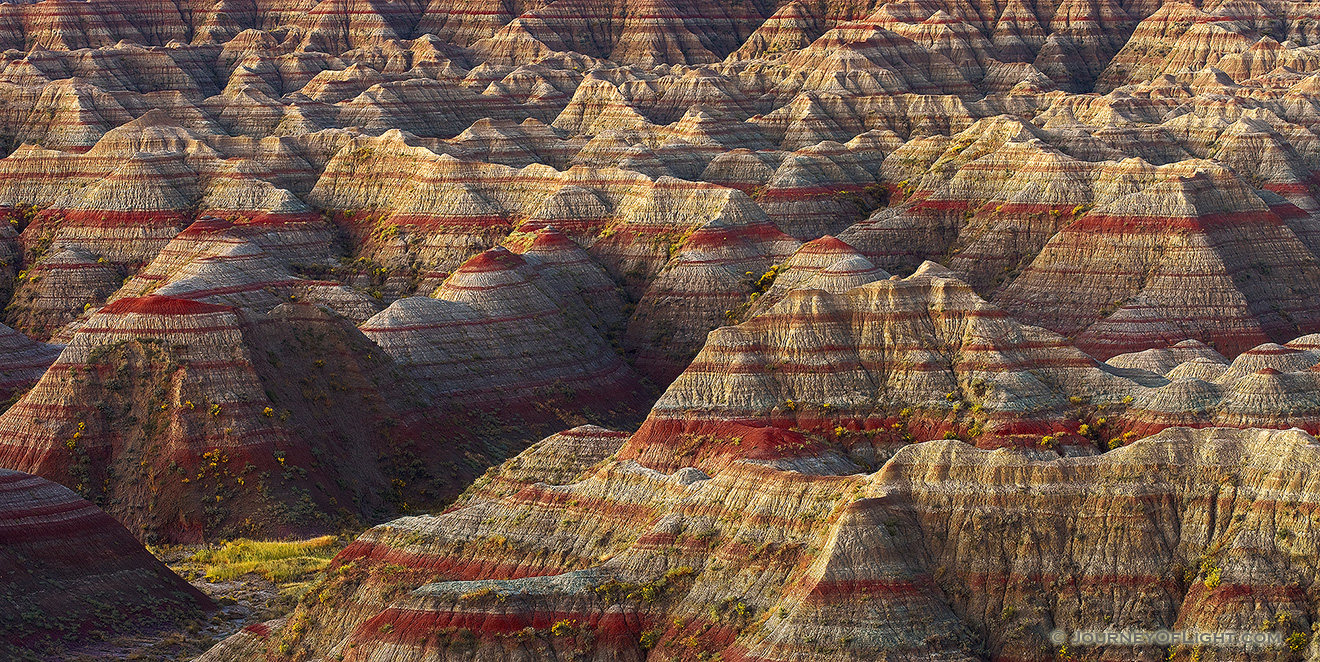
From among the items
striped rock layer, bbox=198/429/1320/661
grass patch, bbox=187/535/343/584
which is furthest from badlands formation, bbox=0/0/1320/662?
grass patch, bbox=187/535/343/584

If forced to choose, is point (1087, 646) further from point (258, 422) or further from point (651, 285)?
point (651, 285)

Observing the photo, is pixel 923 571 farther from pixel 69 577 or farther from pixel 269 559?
pixel 269 559

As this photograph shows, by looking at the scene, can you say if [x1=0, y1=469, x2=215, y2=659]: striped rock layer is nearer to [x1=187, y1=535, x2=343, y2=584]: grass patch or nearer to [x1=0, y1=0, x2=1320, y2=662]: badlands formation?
[x1=0, y1=0, x2=1320, y2=662]: badlands formation

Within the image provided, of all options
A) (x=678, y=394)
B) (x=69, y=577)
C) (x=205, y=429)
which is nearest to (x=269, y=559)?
(x=205, y=429)

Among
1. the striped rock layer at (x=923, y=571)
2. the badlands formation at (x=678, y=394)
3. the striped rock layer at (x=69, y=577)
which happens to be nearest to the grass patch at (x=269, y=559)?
the badlands formation at (x=678, y=394)

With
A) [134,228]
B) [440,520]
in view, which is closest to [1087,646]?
[440,520]

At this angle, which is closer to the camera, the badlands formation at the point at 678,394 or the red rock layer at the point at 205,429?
the badlands formation at the point at 678,394

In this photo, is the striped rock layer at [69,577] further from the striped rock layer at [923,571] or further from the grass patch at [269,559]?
the striped rock layer at [923,571]

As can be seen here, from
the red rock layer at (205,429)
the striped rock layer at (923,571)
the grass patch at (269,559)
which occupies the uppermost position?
the red rock layer at (205,429)
